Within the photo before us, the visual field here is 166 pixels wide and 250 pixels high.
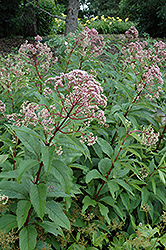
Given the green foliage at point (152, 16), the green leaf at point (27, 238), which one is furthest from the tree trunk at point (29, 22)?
the green leaf at point (27, 238)

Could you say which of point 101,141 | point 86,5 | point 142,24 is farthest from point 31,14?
point 86,5

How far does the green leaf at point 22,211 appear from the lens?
4.26 ft

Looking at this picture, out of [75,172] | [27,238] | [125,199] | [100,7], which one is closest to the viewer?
[27,238]

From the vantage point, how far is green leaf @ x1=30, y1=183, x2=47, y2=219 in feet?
4.24

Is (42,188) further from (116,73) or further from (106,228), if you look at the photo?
(116,73)

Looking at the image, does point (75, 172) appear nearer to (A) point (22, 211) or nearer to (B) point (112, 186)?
(B) point (112, 186)

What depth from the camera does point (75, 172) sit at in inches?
93.9

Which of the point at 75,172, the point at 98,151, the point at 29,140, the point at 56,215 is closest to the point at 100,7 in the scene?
the point at 98,151

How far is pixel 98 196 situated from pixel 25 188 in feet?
3.45

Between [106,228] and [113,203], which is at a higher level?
[113,203]

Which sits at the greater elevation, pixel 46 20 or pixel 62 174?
pixel 46 20

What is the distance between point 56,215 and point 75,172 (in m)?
0.93

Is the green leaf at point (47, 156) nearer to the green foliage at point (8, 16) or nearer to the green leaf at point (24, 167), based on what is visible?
the green leaf at point (24, 167)

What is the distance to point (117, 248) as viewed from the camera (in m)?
1.89
